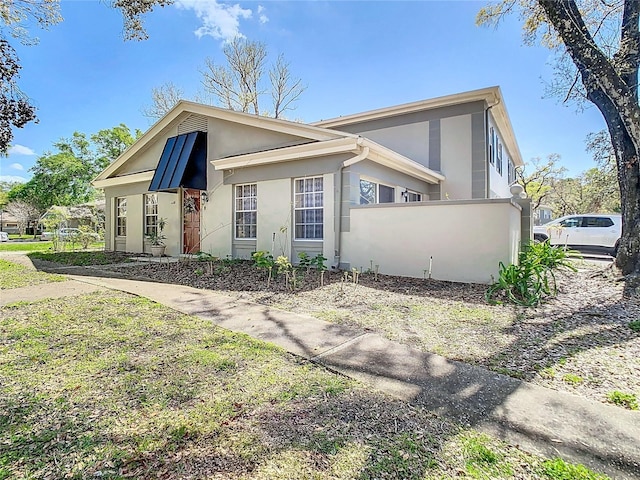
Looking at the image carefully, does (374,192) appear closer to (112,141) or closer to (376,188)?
(376,188)

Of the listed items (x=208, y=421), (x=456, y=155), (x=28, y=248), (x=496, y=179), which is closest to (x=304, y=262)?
(x=208, y=421)

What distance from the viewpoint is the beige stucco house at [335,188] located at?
7820 millimetres

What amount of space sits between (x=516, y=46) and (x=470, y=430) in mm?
12078

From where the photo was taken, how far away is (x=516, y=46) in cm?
1050

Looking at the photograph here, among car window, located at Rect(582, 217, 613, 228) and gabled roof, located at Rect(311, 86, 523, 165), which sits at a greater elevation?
gabled roof, located at Rect(311, 86, 523, 165)

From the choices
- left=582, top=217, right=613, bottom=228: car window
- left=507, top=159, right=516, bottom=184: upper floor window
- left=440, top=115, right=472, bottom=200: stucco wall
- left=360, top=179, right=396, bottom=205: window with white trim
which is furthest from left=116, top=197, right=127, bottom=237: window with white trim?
left=582, top=217, right=613, bottom=228: car window

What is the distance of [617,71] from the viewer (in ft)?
24.6

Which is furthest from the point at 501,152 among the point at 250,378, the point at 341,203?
the point at 250,378

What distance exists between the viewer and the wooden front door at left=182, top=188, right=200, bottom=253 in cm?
1235

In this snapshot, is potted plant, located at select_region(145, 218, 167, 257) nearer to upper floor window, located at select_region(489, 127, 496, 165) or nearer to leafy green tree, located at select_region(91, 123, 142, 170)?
upper floor window, located at select_region(489, 127, 496, 165)

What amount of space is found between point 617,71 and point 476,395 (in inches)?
341

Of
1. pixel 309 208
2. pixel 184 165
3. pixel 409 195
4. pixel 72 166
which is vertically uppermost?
pixel 72 166

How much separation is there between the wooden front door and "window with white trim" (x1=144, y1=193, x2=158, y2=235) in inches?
67.0

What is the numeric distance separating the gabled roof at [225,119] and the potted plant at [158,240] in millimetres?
3446
